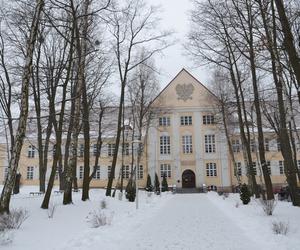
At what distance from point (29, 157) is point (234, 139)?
31.7 m

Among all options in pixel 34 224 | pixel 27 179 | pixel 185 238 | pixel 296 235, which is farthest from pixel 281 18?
pixel 27 179

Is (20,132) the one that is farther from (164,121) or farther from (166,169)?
(164,121)

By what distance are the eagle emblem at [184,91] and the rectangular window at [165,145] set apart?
20.9 ft

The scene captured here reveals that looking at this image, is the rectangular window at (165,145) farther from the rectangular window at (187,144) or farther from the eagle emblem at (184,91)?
the eagle emblem at (184,91)

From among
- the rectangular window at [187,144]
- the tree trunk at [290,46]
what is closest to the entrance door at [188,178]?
the rectangular window at [187,144]

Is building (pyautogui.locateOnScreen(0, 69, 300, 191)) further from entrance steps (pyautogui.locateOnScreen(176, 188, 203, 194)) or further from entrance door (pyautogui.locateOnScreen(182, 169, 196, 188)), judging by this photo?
entrance steps (pyautogui.locateOnScreen(176, 188, 203, 194))

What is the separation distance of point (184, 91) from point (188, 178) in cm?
1304

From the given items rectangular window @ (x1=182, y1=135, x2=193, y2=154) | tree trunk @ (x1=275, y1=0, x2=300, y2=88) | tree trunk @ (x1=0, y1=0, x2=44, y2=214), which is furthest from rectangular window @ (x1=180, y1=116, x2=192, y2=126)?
tree trunk @ (x1=275, y1=0, x2=300, y2=88)

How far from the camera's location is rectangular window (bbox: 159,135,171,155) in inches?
2014

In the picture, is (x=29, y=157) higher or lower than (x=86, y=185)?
higher

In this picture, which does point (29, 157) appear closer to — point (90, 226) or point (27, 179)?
point (27, 179)

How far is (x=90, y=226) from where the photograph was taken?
10.5 meters

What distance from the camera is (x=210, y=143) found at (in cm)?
5084

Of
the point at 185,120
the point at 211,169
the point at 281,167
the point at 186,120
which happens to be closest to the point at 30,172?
the point at 185,120
